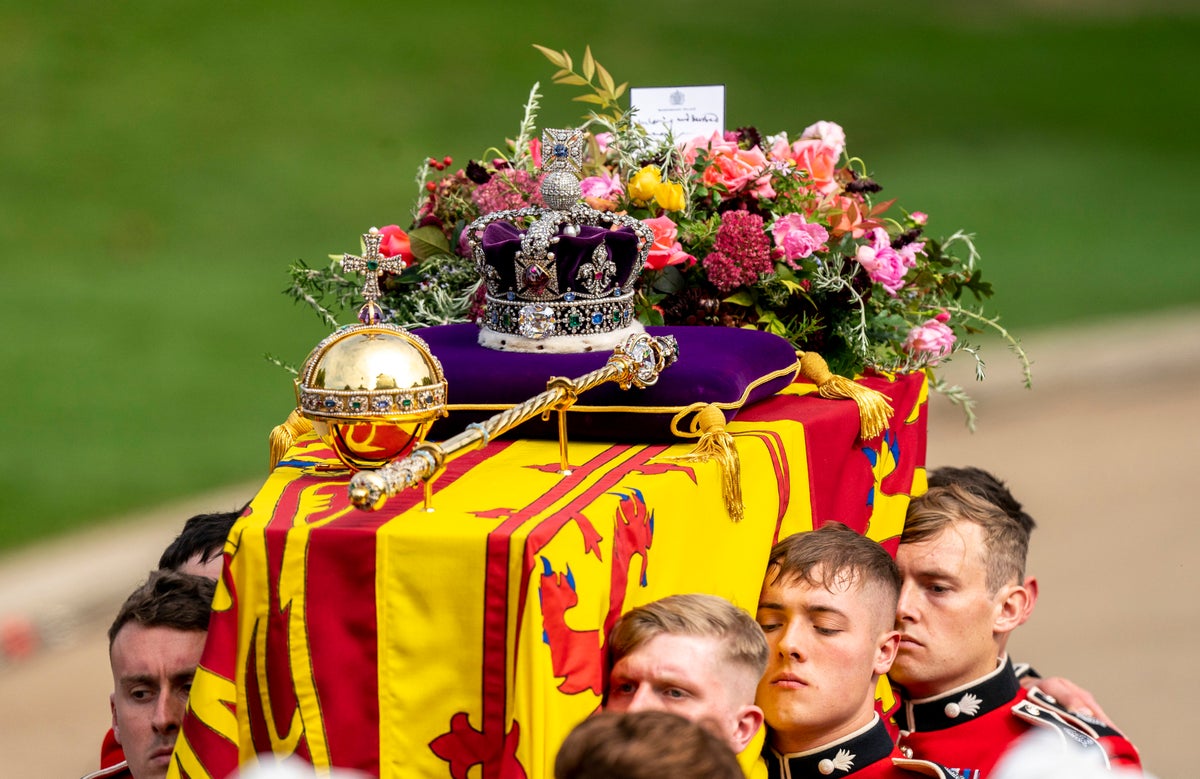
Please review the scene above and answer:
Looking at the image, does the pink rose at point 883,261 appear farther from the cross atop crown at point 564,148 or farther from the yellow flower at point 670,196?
the cross atop crown at point 564,148

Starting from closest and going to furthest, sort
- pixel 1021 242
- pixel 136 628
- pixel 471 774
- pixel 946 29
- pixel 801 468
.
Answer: pixel 471 774 < pixel 136 628 < pixel 801 468 < pixel 1021 242 < pixel 946 29

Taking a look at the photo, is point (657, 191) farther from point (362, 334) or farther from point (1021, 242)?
point (1021, 242)

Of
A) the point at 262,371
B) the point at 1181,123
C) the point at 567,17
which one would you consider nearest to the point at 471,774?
the point at 262,371

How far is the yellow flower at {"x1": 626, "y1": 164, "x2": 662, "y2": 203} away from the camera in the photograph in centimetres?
276

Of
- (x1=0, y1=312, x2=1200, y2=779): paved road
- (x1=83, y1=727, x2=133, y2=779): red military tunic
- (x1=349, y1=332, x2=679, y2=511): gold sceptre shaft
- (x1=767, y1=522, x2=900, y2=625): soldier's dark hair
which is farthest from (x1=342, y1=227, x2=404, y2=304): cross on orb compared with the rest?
(x1=0, y1=312, x2=1200, y2=779): paved road

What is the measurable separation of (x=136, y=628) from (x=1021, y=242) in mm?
9651

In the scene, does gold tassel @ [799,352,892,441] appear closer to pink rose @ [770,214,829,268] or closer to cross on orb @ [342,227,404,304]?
pink rose @ [770,214,829,268]

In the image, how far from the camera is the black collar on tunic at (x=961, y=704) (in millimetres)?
2584

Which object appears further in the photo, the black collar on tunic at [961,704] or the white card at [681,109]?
the white card at [681,109]

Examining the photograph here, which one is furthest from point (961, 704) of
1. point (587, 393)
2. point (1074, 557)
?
point (1074, 557)

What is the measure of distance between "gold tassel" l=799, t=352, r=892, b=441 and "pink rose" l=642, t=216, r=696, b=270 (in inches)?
10.9

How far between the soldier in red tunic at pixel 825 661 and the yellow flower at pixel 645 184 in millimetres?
770

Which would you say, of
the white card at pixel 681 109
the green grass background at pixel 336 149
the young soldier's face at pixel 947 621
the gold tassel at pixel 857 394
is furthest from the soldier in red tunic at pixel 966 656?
the green grass background at pixel 336 149

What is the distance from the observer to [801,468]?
2.39 m
